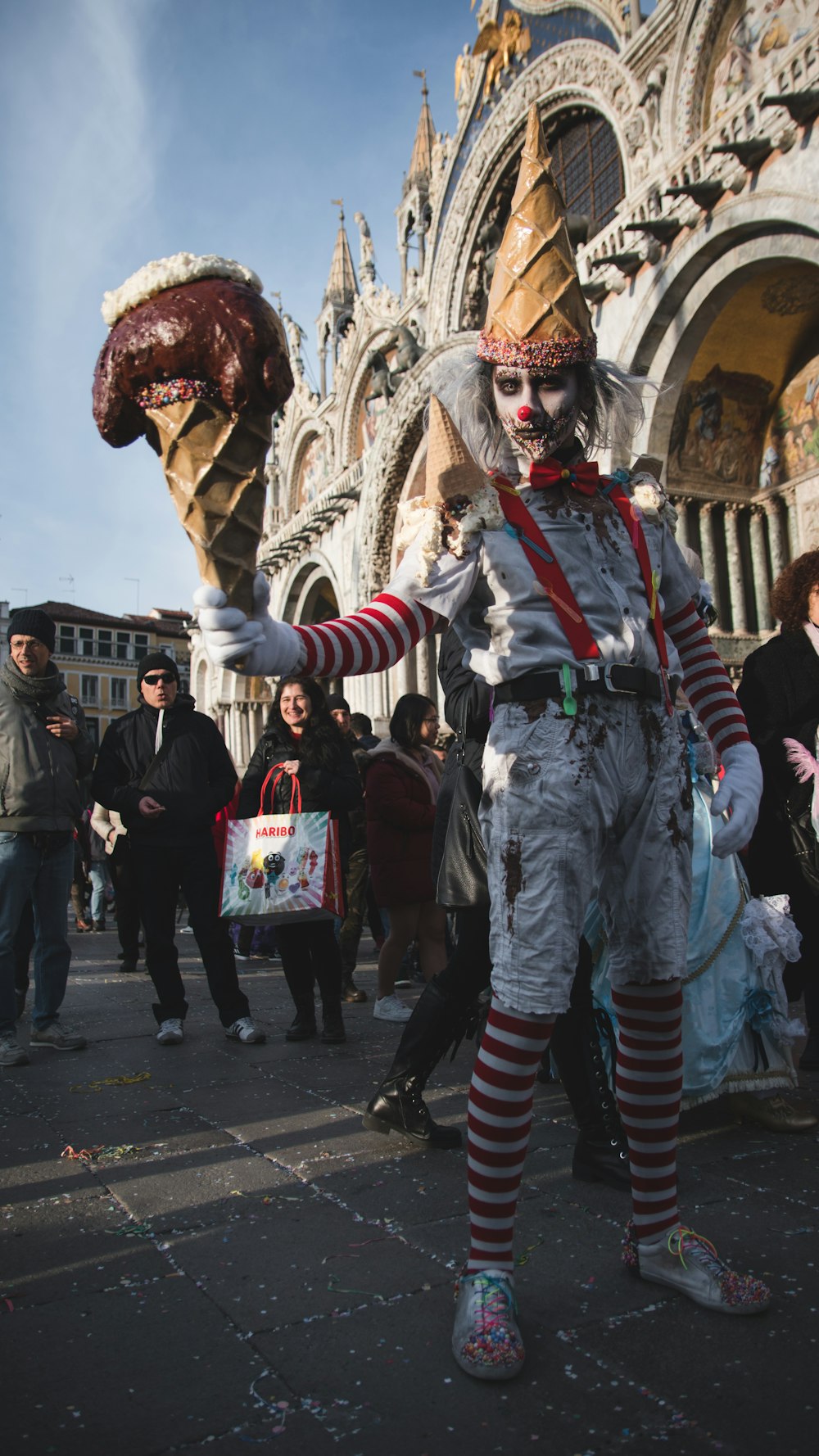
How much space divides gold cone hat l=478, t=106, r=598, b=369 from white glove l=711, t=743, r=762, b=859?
0.99 m

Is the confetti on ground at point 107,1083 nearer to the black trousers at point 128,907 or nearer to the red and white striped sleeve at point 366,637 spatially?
the red and white striped sleeve at point 366,637

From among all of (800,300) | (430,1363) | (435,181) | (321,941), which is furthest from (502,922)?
(435,181)

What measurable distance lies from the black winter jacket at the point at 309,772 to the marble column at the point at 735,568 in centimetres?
714

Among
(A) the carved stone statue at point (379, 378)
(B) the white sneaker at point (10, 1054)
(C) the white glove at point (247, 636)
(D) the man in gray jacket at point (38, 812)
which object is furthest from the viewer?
(A) the carved stone statue at point (379, 378)

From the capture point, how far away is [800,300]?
9672 millimetres

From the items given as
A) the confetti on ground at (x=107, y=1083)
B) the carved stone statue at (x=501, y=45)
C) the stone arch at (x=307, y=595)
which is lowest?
the confetti on ground at (x=107, y=1083)

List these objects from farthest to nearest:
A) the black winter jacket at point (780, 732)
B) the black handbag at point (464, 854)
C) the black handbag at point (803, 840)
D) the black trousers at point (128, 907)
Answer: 1. the black trousers at point (128, 907)
2. the black winter jacket at point (780, 732)
3. the black handbag at point (803, 840)
4. the black handbag at point (464, 854)

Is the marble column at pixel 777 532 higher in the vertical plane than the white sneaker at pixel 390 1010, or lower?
higher

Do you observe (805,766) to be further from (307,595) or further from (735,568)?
(307,595)

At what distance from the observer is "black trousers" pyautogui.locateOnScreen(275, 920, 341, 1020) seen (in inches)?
183

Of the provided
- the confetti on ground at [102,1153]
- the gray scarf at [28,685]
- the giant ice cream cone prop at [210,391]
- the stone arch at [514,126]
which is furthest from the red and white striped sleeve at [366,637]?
the stone arch at [514,126]

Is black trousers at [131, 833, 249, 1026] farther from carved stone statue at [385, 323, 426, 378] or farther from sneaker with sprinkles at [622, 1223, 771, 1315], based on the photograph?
carved stone statue at [385, 323, 426, 378]

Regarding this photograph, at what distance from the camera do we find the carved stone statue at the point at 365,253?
20.5 m

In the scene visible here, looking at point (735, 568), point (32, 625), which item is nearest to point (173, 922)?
point (32, 625)
